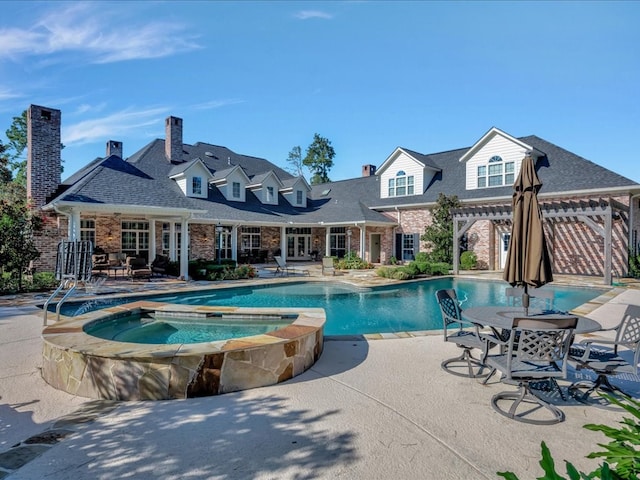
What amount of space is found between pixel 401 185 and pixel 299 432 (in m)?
21.7

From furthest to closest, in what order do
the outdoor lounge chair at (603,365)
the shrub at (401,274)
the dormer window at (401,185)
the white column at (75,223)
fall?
the dormer window at (401,185) → the shrub at (401,274) → the white column at (75,223) → the outdoor lounge chair at (603,365)

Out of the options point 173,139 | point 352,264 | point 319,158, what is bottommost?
point 352,264

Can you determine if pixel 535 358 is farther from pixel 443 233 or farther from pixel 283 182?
pixel 283 182

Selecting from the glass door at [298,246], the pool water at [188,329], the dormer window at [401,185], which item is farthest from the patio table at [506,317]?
the glass door at [298,246]

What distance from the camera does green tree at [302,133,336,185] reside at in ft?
173

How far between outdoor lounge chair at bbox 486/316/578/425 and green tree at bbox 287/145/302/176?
52.0 meters

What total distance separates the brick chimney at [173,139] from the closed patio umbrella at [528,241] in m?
21.3

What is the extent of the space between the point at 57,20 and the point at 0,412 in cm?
919

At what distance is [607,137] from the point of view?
51.8ft

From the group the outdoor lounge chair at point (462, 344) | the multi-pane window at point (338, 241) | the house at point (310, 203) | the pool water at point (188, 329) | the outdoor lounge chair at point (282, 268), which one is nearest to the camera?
the outdoor lounge chair at point (462, 344)

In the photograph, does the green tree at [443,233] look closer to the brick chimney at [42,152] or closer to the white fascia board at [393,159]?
the white fascia board at [393,159]

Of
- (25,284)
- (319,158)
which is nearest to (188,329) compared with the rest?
(25,284)

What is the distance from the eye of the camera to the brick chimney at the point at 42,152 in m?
14.6

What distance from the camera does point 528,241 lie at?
462 centimetres
